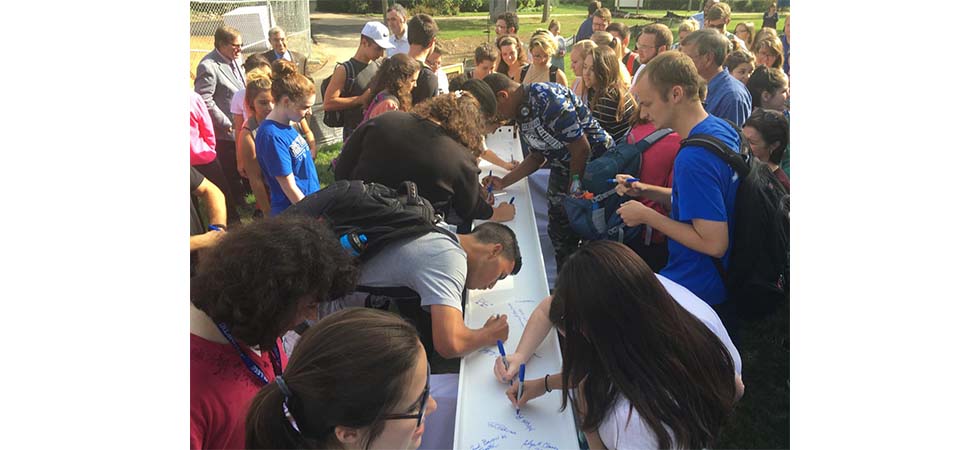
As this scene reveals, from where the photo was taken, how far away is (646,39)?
4.93 metres

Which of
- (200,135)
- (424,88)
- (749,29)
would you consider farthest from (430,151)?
(749,29)

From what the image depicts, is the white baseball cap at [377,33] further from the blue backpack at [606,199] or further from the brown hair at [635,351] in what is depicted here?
the brown hair at [635,351]

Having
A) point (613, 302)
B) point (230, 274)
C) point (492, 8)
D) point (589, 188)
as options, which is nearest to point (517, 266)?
point (589, 188)

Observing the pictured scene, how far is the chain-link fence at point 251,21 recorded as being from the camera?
5.68m

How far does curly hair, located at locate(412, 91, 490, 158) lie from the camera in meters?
2.66

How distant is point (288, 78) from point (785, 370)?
8.91 ft

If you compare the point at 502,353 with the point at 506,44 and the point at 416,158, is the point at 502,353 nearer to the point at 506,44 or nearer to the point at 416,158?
the point at 416,158

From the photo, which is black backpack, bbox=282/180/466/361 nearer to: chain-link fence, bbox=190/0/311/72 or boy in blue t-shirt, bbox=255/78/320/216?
boy in blue t-shirt, bbox=255/78/320/216

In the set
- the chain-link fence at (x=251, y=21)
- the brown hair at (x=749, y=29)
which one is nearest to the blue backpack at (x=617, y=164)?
the chain-link fence at (x=251, y=21)

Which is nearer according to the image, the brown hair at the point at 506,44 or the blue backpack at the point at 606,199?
the blue backpack at the point at 606,199

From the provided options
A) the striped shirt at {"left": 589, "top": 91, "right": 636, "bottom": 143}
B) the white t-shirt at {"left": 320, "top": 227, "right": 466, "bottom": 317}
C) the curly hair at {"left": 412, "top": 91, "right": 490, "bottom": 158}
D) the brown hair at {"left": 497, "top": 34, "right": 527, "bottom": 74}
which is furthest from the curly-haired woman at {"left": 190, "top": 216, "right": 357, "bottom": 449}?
the brown hair at {"left": 497, "top": 34, "right": 527, "bottom": 74}

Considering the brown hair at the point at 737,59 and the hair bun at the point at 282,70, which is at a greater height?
the brown hair at the point at 737,59

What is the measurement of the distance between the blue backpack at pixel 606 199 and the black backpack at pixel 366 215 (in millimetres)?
948

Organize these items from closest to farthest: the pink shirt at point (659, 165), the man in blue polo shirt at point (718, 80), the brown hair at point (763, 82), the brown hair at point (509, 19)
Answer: the pink shirt at point (659, 165)
the man in blue polo shirt at point (718, 80)
the brown hair at point (763, 82)
the brown hair at point (509, 19)
